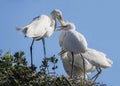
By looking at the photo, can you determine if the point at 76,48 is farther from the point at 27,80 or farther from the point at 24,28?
the point at 27,80

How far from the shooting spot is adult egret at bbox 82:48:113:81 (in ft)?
59.4

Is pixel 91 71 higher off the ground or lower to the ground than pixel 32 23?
lower

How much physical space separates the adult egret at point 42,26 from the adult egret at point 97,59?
1.17m

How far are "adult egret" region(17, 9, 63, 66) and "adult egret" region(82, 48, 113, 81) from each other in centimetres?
117

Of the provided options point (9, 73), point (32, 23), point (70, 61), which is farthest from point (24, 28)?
point (9, 73)

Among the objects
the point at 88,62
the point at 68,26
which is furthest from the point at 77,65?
the point at 68,26

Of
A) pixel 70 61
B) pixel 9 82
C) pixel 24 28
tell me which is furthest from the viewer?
pixel 70 61

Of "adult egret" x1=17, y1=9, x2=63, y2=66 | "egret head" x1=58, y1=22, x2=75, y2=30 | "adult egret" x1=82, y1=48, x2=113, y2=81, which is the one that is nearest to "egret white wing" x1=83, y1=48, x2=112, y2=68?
"adult egret" x1=82, y1=48, x2=113, y2=81

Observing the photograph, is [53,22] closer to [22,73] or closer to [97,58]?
[97,58]

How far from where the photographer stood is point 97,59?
59.6 feet

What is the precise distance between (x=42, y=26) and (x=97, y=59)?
5.66ft

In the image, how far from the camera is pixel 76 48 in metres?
17.3

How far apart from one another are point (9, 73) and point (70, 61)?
5.02 meters

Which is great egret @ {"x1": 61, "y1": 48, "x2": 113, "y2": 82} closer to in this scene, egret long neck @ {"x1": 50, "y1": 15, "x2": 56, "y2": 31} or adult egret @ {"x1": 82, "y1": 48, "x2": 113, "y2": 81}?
adult egret @ {"x1": 82, "y1": 48, "x2": 113, "y2": 81}
